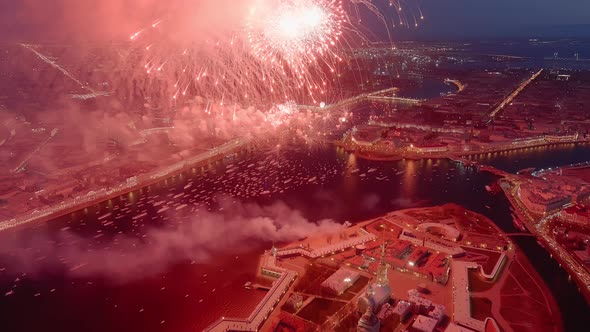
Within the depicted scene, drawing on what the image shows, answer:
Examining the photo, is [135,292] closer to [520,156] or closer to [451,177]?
[451,177]

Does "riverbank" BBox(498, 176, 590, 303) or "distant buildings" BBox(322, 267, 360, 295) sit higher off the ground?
"distant buildings" BBox(322, 267, 360, 295)

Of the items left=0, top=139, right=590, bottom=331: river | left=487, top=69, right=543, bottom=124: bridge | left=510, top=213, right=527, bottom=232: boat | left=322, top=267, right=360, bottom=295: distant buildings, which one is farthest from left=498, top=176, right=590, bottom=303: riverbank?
left=487, top=69, right=543, bottom=124: bridge

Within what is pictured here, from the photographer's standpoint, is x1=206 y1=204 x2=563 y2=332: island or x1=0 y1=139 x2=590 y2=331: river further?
x1=0 y1=139 x2=590 y2=331: river

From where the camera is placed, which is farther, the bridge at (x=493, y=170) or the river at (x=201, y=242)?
the bridge at (x=493, y=170)

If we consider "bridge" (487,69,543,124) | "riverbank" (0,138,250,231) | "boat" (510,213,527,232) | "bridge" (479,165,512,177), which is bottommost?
"bridge" (487,69,543,124)

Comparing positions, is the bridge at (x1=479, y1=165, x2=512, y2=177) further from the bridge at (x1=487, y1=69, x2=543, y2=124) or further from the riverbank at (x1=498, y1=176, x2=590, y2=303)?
the bridge at (x1=487, y1=69, x2=543, y2=124)

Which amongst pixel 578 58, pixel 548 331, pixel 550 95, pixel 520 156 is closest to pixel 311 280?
pixel 548 331

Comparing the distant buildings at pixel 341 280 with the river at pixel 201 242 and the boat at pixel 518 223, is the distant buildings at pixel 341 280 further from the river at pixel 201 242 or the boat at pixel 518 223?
the boat at pixel 518 223

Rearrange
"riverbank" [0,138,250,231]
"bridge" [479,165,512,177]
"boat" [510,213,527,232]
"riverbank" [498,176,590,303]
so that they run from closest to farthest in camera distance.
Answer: "riverbank" [498,176,590,303] → "boat" [510,213,527,232] → "riverbank" [0,138,250,231] → "bridge" [479,165,512,177]

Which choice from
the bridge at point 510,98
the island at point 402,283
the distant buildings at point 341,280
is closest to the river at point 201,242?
the island at point 402,283

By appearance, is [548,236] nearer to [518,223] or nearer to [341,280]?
[518,223]

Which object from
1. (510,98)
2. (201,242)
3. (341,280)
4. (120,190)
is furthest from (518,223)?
(510,98)
